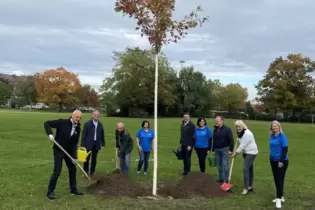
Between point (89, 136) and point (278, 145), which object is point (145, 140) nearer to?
point (89, 136)

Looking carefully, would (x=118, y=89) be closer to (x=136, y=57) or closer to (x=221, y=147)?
(x=136, y=57)

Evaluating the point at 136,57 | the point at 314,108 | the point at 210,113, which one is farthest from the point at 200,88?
the point at 314,108

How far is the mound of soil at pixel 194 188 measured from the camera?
927 cm

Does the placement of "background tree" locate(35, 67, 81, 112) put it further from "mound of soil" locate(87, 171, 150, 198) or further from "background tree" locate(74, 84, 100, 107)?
"mound of soil" locate(87, 171, 150, 198)

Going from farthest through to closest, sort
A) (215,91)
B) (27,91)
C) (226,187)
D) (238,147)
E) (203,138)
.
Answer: (27,91) < (215,91) < (203,138) < (226,187) < (238,147)

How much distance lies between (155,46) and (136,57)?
65978 mm

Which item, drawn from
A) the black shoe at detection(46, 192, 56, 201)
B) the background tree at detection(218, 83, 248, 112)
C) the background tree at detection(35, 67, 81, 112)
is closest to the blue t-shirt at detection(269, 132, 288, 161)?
the black shoe at detection(46, 192, 56, 201)

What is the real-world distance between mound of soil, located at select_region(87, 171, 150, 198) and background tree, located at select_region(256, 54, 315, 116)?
6867 cm

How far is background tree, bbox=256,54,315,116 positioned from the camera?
74.4 metres

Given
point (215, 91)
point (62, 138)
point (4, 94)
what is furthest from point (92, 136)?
point (4, 94)

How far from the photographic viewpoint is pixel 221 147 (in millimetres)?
10594

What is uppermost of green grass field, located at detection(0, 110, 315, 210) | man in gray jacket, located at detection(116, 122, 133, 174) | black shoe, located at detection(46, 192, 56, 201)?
man in gray jacket, located at detection(116, 122, 133, 174)

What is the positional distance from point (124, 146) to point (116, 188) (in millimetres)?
2283

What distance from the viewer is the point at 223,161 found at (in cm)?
1059
